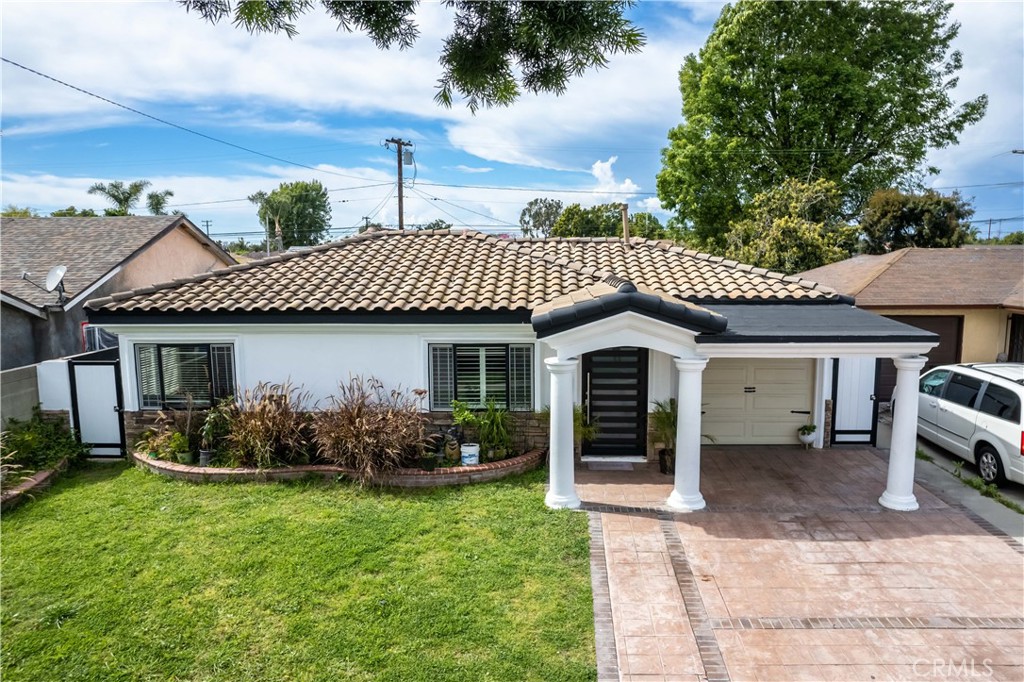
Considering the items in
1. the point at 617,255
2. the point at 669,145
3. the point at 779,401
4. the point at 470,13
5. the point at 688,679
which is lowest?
the point at 688,679

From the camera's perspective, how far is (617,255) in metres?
13.4

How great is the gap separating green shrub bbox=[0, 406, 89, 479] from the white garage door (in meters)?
12.1

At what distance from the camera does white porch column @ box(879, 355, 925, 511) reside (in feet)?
27.7

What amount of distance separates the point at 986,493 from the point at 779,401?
352 cm

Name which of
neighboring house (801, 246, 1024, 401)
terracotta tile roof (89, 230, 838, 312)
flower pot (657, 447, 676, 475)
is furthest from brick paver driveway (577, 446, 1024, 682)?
neighboring house (801, 246, 1024, 401)

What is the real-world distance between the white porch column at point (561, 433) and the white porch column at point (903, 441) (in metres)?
4.75

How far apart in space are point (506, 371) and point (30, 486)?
7.88 metres

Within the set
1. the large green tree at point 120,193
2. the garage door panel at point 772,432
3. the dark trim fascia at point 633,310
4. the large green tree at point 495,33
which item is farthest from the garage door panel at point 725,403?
the large green tree at point 120,193

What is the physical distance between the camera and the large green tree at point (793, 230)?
72.8 ft

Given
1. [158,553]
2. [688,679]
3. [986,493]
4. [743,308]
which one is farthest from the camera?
[743,308]

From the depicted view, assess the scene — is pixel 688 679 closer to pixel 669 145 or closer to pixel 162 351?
pixel 162 351

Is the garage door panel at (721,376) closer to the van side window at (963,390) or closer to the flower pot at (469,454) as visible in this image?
the van side window at (963,390)

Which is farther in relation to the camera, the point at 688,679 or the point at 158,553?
the point at 158,553

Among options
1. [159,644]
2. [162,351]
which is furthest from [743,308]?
[162,351]
